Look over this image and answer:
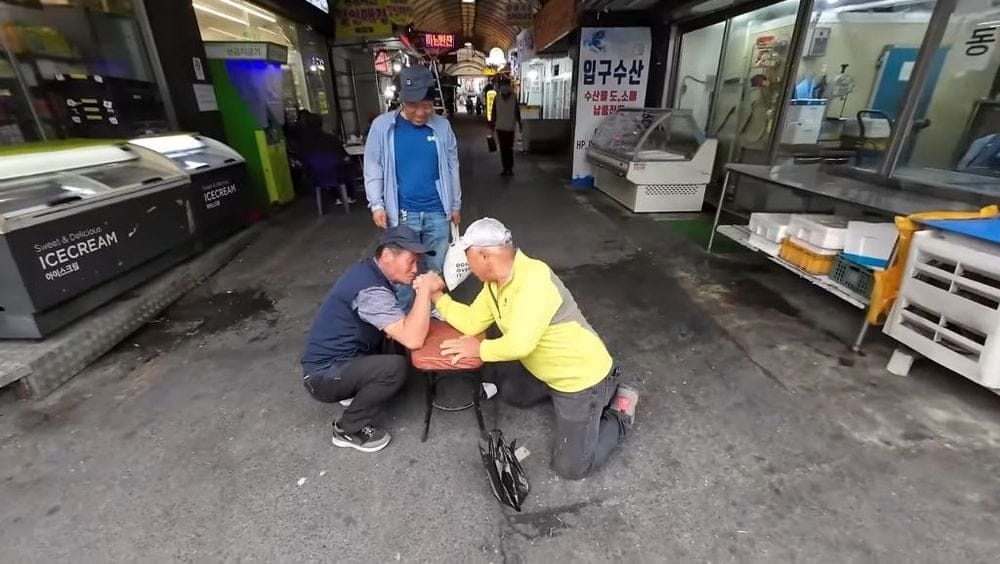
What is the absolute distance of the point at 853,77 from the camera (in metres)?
4.77

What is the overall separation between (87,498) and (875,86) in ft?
22.0

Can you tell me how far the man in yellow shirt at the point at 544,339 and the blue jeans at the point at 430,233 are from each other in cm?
91

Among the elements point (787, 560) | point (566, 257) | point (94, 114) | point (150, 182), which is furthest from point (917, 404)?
point (94, 114)

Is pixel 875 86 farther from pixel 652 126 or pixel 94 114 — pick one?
pixel 94 114

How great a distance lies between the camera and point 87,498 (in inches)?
79.8

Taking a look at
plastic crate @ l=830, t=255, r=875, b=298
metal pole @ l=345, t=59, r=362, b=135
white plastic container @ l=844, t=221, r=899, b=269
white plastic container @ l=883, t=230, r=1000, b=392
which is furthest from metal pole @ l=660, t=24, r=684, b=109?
metal pole @ l=345, t=59, r=362, b=135

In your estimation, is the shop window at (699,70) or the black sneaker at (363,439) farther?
the shop window at (699,70)

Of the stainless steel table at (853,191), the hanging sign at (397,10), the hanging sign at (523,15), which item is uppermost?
the hanging sign at (523,15)

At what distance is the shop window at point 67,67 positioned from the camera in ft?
12.5

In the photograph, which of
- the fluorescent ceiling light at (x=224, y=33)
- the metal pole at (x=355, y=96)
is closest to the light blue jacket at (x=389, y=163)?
the fluorescent ceiling light at (x=224, y=33)

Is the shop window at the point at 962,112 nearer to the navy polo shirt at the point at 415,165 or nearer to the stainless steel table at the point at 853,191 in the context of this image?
the stainless steel table at the point at 853,191

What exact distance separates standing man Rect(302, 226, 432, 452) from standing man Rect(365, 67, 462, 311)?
0.78 meters

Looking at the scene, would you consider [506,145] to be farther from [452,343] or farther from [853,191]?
[452,343]

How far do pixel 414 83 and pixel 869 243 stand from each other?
317 centimetres
